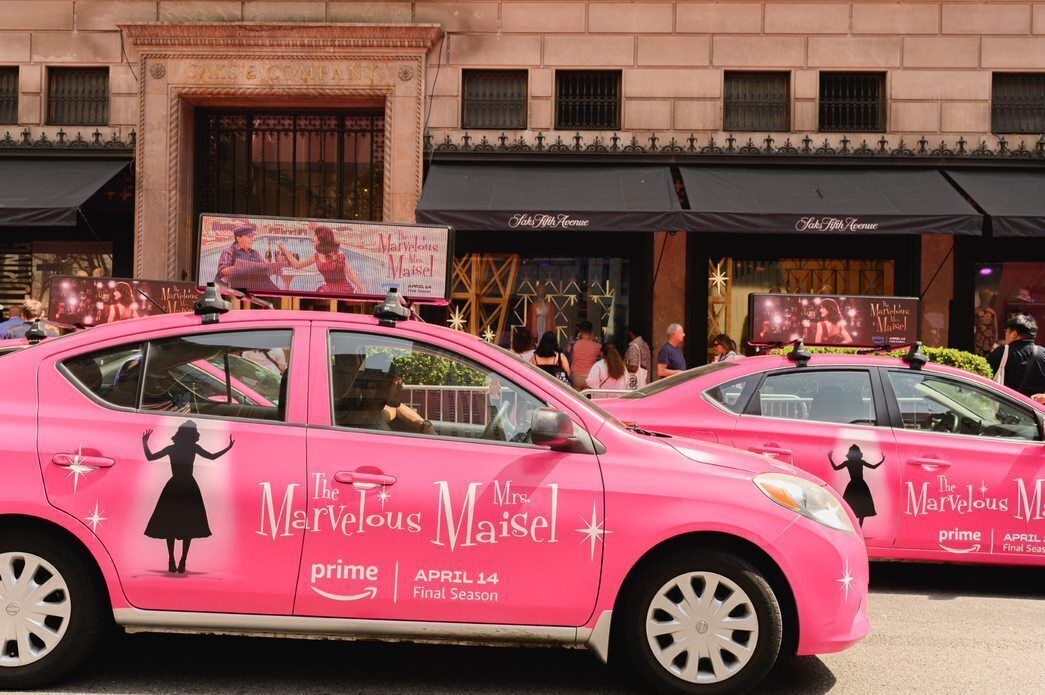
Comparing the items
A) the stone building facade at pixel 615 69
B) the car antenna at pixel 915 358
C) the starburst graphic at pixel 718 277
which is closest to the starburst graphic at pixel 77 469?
the car antenna at pixel 915 358

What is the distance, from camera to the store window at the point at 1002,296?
1421cm

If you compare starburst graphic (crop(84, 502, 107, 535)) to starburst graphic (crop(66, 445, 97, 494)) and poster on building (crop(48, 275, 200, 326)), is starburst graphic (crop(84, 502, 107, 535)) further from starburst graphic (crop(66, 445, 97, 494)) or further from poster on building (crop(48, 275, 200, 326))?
poster on building (crop(48, 275, 200, 326))

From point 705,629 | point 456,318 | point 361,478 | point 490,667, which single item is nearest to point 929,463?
point 705,629

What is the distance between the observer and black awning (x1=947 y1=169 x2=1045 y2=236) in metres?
12.3

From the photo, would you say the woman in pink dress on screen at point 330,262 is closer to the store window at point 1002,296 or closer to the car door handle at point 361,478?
the car door handle at point 361,478

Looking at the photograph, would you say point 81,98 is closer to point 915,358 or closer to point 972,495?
point 915,358

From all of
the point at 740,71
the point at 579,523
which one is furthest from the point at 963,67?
the point at 579,523

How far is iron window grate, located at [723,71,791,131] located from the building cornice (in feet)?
15.5

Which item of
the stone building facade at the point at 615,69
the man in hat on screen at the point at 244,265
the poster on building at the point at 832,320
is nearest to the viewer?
the man in hat on screen at the point at 244,265

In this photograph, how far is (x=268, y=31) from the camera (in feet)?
45.7

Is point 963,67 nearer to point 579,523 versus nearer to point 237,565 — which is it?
point 579,523

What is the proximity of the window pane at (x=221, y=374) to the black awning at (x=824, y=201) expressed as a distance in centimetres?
884

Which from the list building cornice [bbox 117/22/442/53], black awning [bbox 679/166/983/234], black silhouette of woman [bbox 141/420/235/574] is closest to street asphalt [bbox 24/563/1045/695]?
black silhouette of woman [bbox 141/420/235/574]

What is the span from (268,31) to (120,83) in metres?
2.62
